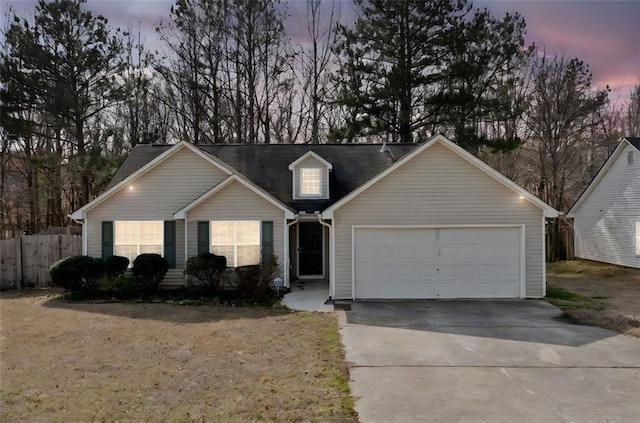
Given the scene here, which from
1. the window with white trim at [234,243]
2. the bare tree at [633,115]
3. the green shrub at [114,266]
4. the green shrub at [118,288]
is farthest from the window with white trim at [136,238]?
the bare tree at [633,115]

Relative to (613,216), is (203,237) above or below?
below

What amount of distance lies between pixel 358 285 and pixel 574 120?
2069 cm

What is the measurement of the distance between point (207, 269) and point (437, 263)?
21.9 feet

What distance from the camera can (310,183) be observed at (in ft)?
49.7

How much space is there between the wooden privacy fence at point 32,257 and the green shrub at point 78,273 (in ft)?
7.67

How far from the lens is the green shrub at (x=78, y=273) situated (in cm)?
1261

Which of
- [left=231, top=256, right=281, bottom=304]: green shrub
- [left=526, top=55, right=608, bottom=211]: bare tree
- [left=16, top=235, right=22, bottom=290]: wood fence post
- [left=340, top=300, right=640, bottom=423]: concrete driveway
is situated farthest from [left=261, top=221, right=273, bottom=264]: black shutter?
[left=526, top=55, right=608, bottom=211]: bare tree

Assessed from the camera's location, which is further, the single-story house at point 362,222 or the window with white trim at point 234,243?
the window with white trim at point 234,243

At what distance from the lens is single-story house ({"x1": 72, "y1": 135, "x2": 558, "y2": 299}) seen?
1240 cm

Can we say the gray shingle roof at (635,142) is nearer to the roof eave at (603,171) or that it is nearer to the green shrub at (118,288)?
the roof eave at (603,171)

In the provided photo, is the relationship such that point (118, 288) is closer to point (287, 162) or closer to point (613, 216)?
point (287, 162)

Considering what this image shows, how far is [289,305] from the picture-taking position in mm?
11602

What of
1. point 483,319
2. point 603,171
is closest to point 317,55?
point 603,171

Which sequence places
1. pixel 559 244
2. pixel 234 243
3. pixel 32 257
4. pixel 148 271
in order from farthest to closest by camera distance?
pixel 559 244 → pixel 32 257 → pixel 234 243 → pixel 148 271
